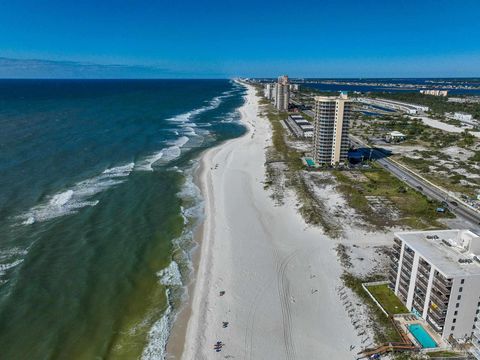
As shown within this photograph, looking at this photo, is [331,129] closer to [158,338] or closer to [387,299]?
[387,299]

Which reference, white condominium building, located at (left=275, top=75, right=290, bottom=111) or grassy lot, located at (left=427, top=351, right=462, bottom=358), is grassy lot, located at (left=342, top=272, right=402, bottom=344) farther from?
white condominium building, located at (left=275, top=75, right=290, bottom=111)

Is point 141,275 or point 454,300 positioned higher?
point 454,300

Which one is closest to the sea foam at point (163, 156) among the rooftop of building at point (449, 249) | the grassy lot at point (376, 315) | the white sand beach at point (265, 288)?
the white sand beach at point (265, 288)

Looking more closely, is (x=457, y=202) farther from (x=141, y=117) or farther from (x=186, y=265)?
Result: (x=141, y=117)

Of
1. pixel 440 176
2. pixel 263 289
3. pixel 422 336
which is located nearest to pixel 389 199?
pixel 440 176

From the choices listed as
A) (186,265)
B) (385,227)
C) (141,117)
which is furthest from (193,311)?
(141,117)

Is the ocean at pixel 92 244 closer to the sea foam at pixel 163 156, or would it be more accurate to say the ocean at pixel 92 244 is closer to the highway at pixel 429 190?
the sea foam at pixel 163 156

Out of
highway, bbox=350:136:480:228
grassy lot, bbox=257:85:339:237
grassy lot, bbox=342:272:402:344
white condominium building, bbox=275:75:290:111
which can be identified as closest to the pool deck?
grassy lot, bbox=342:272:402:344
